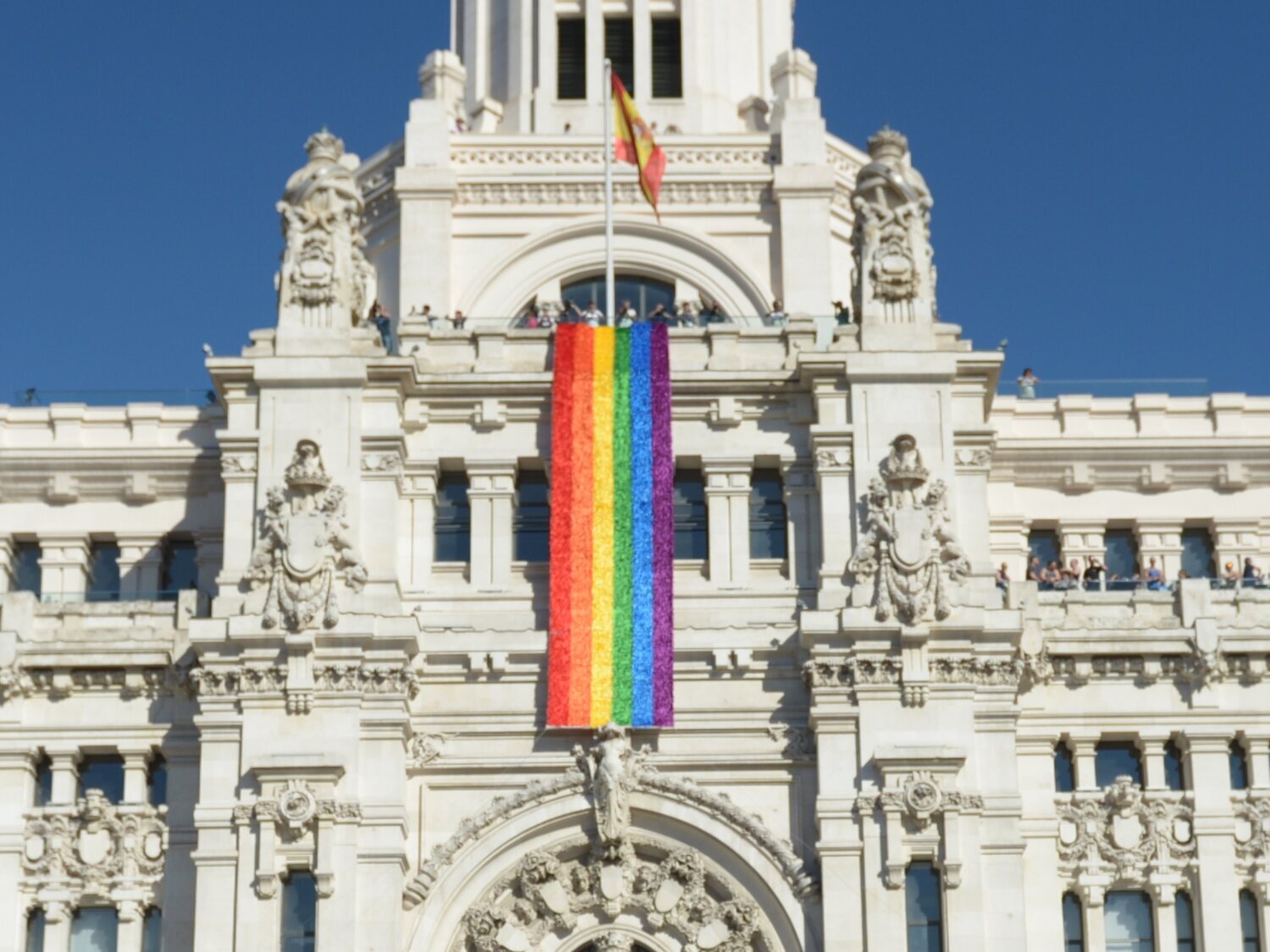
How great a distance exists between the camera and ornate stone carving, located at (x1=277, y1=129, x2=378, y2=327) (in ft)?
257

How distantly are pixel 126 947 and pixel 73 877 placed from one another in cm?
207

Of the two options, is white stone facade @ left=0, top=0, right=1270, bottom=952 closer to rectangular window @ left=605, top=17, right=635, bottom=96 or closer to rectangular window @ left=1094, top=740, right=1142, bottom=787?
rectangular window @ left=1094, top=740, right=1142, bottom=787

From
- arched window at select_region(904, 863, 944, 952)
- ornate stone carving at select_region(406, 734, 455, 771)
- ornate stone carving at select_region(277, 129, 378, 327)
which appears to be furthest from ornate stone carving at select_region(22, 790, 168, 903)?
arched window at select_region(904, 863, 944, 952)

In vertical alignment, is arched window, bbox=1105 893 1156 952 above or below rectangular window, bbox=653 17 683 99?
below

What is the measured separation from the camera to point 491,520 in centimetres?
7712

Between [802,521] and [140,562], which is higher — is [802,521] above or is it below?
below

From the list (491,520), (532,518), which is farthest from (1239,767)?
(491,520)

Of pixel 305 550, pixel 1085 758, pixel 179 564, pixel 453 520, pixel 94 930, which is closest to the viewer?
pixel 305 550

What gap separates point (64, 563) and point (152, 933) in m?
11.3

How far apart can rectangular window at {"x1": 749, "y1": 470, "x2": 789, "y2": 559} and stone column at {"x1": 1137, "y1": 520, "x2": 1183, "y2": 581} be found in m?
10.7

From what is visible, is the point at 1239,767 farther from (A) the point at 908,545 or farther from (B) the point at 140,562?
(B) the point at 140,562

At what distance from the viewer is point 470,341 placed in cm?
7888

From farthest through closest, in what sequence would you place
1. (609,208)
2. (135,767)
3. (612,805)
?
(609,208)
(135,767)
(612,805)

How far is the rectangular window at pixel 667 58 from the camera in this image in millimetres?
97500
